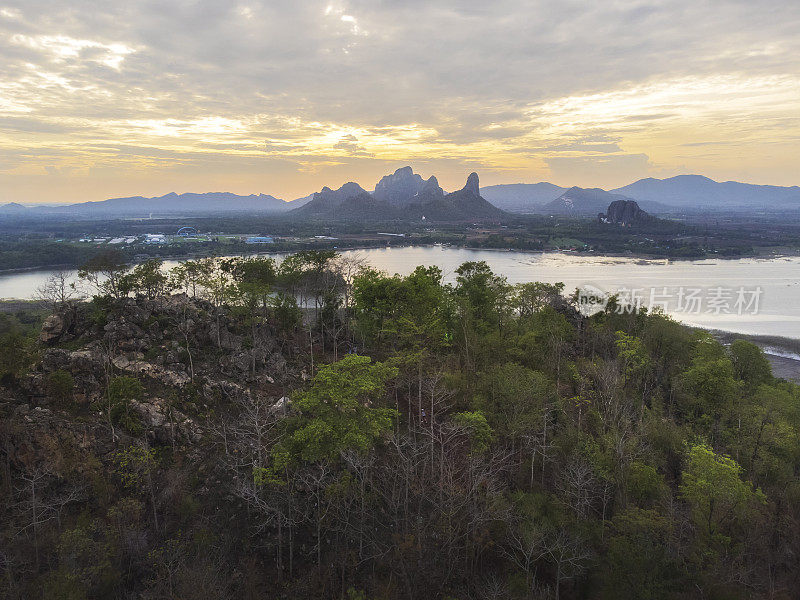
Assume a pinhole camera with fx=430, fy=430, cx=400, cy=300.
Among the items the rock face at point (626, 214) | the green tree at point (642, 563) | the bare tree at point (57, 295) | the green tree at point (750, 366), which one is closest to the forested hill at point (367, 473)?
the green tree at point (642, 563)

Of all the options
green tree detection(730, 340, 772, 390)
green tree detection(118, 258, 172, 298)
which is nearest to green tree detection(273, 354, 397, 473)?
green tree detection(118, 258, 172, 298)

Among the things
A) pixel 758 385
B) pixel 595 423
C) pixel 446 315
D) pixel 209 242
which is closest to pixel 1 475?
pixel 446 315

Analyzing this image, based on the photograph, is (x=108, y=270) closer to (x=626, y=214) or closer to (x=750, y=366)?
(x=750, y=366)

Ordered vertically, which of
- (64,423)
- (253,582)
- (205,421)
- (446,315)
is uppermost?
(446,315)

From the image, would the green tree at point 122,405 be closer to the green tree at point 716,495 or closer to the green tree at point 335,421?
the green tree at point 335,421

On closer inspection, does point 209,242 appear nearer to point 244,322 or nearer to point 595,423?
point 244,322

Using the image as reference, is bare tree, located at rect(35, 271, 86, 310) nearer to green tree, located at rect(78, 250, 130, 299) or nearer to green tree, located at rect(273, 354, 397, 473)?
green tree, located at rect(78, 250, 130, 299)
